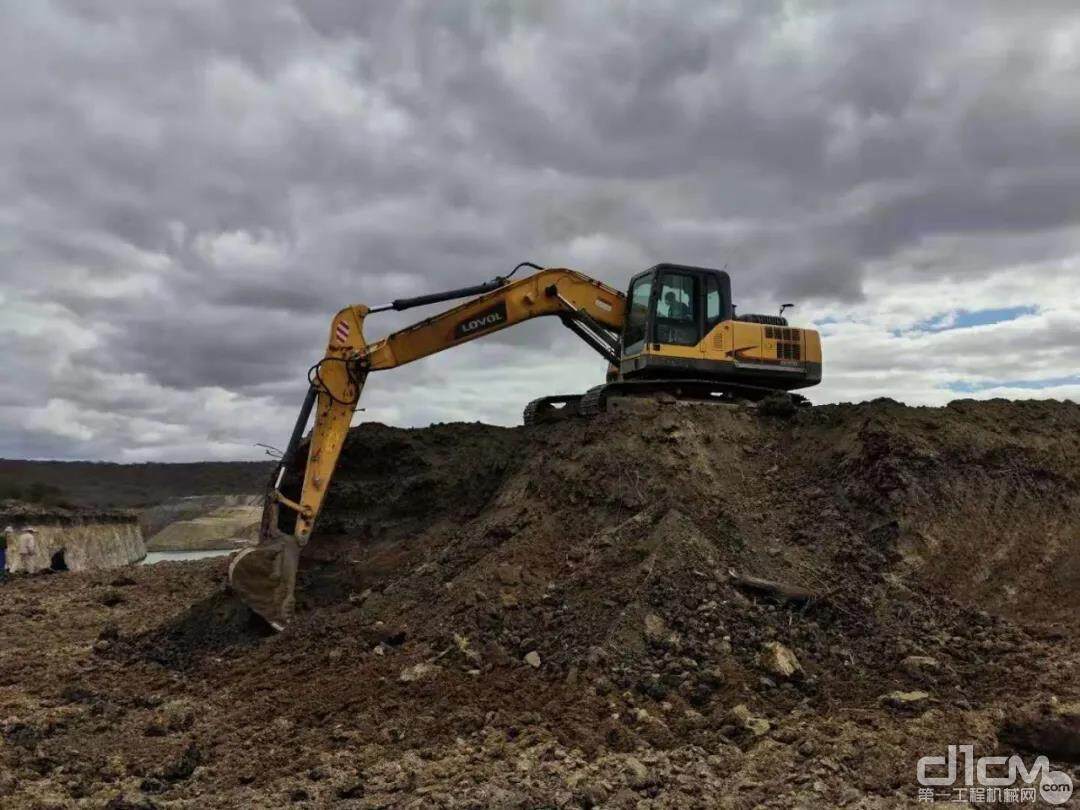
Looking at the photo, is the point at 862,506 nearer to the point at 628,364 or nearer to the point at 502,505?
the point at 628,364

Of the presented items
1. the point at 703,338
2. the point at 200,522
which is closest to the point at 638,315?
the point at 703,338

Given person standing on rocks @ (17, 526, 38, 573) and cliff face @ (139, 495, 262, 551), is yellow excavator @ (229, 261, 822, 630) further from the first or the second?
cliff face @ (139, 495, 262, 551)

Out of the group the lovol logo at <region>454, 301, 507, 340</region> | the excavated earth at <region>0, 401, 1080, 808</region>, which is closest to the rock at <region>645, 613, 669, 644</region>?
the excavated earth at <region>0, 401, 1080, 808</region>

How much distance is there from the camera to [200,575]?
48.1 ft

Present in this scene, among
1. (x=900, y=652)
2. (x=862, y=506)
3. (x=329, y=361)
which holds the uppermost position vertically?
(x=329, y=361)

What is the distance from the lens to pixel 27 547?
1722 cm

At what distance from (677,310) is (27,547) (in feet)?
47.9

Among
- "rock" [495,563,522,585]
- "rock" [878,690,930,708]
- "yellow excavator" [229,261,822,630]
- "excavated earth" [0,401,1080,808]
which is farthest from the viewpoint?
"yellow excavator" [229,261,822,630]

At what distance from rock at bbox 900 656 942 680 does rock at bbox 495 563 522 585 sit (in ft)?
11.5

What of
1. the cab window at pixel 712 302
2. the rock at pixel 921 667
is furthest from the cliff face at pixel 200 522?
the rock at pixel 921 667

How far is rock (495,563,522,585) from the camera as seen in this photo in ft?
26.8

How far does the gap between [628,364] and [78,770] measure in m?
7.36

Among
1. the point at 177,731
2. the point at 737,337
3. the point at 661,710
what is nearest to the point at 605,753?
the point at 661,710

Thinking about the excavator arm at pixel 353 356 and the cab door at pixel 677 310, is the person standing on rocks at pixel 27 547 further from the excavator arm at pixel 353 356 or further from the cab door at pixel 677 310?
the cab door at pixel 677 310
